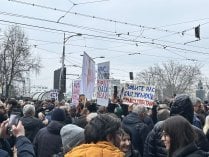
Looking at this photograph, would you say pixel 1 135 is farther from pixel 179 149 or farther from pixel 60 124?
pixel 60 124

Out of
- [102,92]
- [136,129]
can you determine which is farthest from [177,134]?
[102,92]

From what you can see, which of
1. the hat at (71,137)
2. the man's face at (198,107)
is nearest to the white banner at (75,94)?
the man's face at (198,107)

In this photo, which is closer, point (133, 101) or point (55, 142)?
point (55, 142)

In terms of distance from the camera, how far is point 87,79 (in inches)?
506

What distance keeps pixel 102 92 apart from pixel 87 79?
0.57 meters

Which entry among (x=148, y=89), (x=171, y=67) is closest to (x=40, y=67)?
(x=171, y=67)

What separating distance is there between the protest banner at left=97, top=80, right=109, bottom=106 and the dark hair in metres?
8.47

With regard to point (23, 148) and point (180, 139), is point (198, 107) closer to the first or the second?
point (180, 139)

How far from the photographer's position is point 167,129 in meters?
4.45

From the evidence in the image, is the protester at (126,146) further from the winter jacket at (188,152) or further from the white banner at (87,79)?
the white banner at (87,79)

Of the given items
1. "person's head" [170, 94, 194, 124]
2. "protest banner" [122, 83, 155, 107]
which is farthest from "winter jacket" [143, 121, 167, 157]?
"protest banner" [122, 83, 155, 107]

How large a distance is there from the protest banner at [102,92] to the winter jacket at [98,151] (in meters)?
8.71

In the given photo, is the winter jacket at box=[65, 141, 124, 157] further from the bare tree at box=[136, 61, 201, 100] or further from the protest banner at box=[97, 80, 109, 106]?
the bare tree at box=[136, 61, 201, 100]

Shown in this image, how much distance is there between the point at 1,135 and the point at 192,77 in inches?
3256
